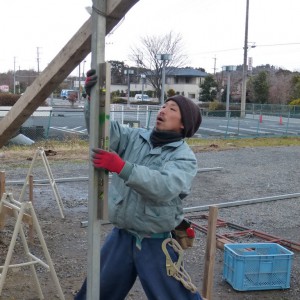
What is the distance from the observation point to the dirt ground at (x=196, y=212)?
486cm

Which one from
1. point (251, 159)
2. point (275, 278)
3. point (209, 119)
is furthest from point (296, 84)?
point (275, 278)

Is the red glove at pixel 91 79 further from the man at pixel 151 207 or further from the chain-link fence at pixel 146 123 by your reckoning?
the chain-link fence at pixel 146 123

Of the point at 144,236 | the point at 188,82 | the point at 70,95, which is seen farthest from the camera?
the point at 188,82

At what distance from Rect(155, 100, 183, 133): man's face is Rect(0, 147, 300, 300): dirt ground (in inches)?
87.2

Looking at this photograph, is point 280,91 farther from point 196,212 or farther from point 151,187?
point 151,187

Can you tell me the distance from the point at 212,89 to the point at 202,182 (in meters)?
46.9

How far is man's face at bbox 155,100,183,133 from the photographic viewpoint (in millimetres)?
2934

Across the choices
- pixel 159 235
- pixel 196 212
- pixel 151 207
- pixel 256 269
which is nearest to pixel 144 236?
pixel 159 235

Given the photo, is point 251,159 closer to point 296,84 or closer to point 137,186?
point 137,186

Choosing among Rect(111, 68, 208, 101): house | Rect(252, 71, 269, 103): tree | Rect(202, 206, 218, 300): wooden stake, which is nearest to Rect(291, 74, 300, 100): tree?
Rect(252, 71, 269, 103): tree

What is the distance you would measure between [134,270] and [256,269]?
7.10 feet

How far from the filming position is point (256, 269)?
4.78m

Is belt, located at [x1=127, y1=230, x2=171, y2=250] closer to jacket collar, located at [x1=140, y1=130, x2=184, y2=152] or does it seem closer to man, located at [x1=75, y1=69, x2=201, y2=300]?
man, located at [x1=75, y1=69, x2=201, y2=300]

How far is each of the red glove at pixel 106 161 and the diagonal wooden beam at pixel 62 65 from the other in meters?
0.71
